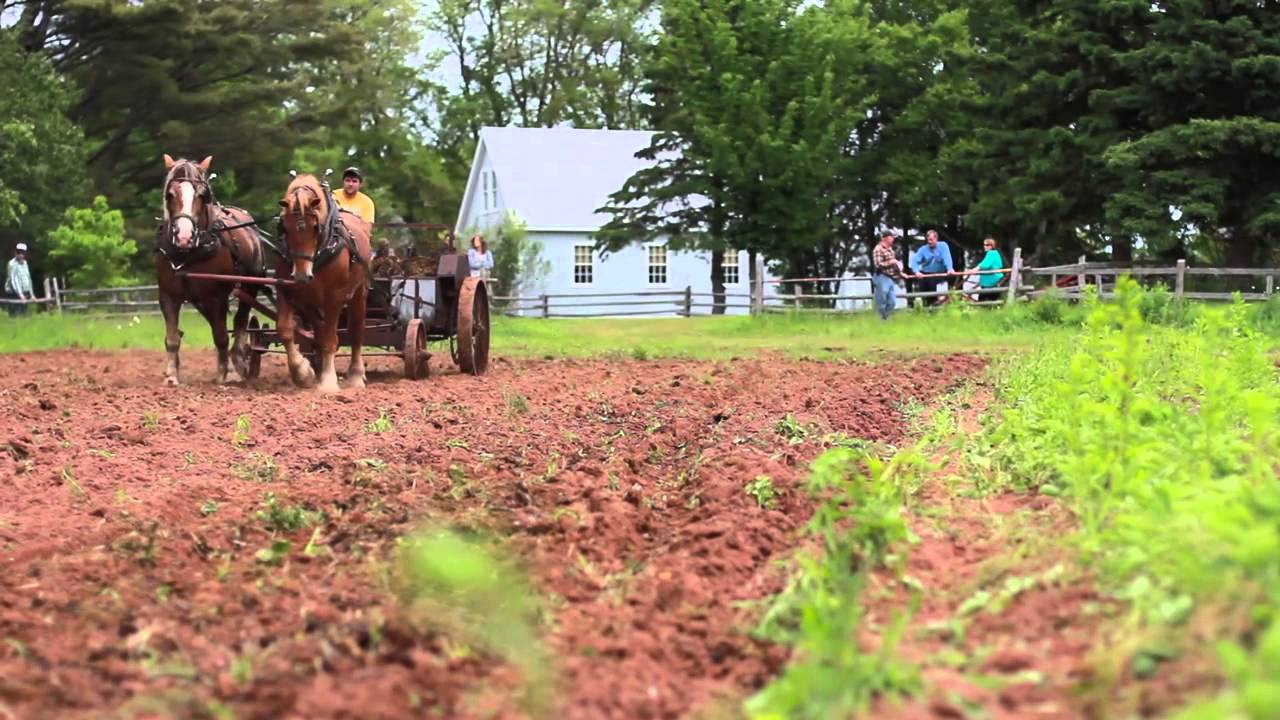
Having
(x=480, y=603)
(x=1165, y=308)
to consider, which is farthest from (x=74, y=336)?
(x=480, y=603)

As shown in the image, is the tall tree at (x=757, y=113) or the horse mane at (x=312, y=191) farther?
the tall tree at (x=757, y=113)

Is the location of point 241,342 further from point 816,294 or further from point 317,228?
point 816,294

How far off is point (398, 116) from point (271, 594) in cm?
5325

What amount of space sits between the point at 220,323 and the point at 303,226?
1.90 m

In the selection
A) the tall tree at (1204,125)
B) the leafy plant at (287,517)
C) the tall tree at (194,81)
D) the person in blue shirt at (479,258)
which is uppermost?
the tall tree at (194,81)

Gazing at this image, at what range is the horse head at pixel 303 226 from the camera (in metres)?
11.2

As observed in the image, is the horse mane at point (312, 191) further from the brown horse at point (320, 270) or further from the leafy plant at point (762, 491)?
the leafy plant at point (762, 491)

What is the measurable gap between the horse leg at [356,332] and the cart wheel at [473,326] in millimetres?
1046

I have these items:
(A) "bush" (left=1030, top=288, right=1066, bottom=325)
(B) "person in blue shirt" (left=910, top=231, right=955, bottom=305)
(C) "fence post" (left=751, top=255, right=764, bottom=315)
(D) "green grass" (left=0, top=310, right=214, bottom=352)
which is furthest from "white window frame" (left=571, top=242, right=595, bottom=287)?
(A) "bush" (left=1030, top=288, right=1066, bottom=325)

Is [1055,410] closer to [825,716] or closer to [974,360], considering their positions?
[825,716]

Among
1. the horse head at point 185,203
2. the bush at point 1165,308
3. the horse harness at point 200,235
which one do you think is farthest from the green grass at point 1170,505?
the bush at point 1165,308

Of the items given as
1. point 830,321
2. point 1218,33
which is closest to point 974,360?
point 830,321

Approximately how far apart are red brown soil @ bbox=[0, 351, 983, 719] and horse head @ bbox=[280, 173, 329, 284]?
4.63 feet

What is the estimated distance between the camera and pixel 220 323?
→ 12.6 metres
